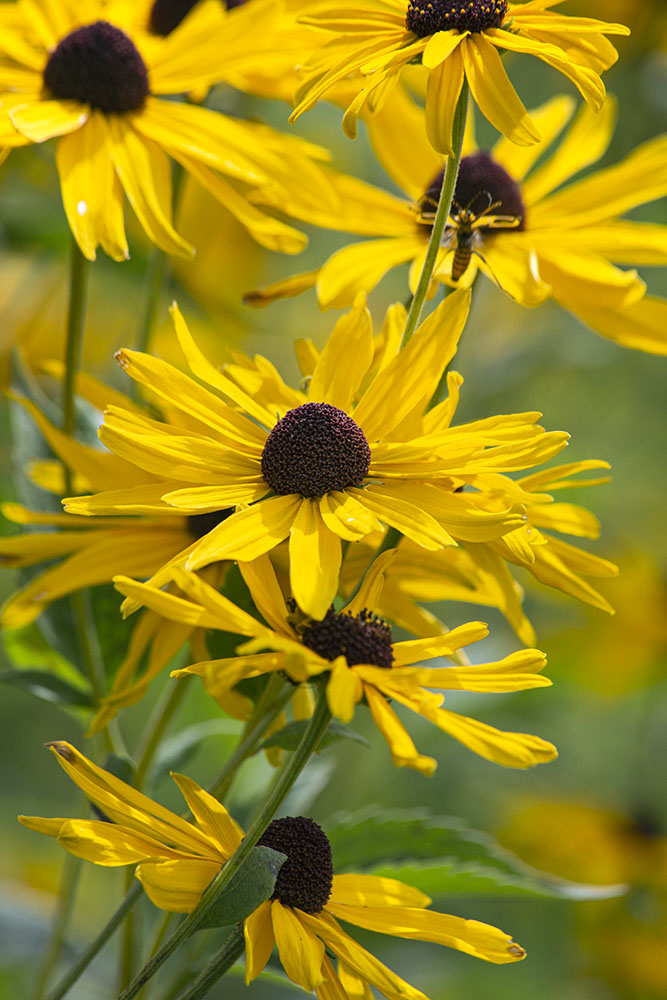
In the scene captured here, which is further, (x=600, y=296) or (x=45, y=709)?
(x=45, y=709)

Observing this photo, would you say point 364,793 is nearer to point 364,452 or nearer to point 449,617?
point 449,617

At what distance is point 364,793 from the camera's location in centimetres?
122

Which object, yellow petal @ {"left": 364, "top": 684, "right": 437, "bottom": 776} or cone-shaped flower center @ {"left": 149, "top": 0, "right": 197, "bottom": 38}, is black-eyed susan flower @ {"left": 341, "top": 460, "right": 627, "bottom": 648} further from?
cone-shaped flower center @ {"left": 149, "top": 0, "right": 197, "bottom": 38}

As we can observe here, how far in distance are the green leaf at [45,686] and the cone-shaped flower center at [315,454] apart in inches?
8.8

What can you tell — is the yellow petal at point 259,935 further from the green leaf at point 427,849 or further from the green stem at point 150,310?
the green stem at point 150,310

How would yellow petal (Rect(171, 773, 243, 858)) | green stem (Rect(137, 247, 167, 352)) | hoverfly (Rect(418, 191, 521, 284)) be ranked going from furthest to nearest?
green stem (Rect(137, 247, 167, 352)), hoverfly (Rect(418, 191, 521, 284)), yellow petal (Rect(171, 773, 243, 858))

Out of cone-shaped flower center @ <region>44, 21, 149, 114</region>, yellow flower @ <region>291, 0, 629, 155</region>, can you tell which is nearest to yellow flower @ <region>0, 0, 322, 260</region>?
cone-shaped flower center @ <region>44, 21, 149, 114</region>

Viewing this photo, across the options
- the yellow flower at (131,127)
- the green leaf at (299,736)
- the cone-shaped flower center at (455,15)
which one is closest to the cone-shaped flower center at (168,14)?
the yellow flower at (131,127)

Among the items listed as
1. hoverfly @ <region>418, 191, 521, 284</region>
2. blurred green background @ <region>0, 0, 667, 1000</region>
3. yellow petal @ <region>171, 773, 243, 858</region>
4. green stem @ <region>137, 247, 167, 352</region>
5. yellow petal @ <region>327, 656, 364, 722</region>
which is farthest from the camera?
blurred green background @ <region>0, 0, 667, 1000</region>

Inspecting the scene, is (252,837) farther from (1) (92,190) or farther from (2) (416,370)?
(1) (92,190)

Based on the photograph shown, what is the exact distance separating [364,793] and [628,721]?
69 centimetres

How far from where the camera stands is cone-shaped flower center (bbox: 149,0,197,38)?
72 cm

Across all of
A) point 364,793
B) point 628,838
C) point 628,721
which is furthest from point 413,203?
point 628,721

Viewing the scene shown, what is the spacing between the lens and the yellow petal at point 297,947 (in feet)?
1.29
